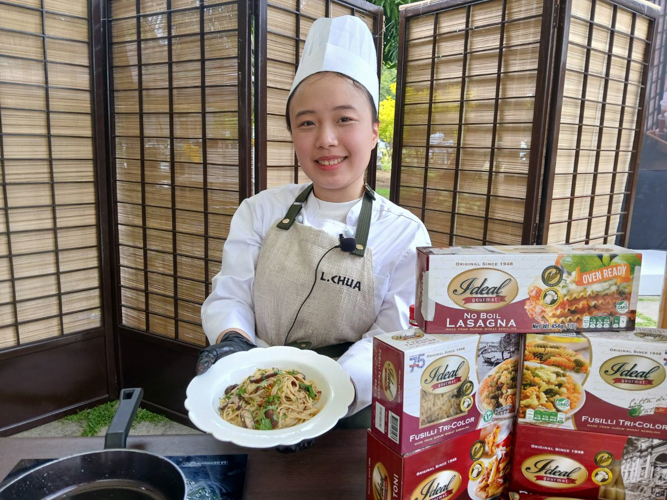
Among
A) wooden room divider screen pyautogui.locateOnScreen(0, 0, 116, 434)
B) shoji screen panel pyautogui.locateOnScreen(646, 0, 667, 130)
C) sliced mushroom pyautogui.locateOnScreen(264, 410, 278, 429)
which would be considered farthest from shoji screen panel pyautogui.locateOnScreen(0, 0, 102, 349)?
shoji screen panel pyautogui.locateOnScreen(646, 0, 667, 130)

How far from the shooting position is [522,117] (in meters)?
2.75

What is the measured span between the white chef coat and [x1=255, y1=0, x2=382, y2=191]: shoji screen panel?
3.60 feet

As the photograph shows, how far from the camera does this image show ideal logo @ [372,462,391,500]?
33.4 inches

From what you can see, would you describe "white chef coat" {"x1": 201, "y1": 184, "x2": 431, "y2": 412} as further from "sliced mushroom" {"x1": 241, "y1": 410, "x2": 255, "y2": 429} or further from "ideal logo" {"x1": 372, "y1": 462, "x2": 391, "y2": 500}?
"ideal logo" {"x1": 372, "y1": 462, "x2": 391, "y2": 500}

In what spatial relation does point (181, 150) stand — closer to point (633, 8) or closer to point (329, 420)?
point (329, 420)

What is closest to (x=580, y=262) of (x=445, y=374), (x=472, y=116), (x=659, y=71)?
(x=445, y=374)

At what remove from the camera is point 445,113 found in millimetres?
3135

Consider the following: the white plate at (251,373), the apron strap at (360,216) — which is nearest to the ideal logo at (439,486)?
the white plate at (251,373)

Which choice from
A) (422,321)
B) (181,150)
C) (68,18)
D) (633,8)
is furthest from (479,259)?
(68,18)

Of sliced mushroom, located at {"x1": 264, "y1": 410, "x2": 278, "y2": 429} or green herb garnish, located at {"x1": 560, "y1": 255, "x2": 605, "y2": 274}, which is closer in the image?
green herb garnish, located at {"x1": 560, "y1": 255, "x2": 605, "y2": 274}

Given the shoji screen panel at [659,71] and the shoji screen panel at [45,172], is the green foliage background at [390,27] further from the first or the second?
the shoji screen panel at [45,172]

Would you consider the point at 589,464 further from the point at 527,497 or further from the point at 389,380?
the point at 389,380

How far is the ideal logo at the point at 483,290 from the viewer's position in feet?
2.83

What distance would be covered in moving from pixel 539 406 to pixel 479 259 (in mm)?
291
